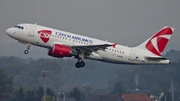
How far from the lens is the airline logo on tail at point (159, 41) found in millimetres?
54062

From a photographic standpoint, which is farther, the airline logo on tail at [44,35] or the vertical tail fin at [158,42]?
the vertical tail fin at [158,42]

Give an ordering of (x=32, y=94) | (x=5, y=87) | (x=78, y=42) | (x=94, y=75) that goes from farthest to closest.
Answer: (x=94, y=75) → (x=5, y=87) → (x=32, y=94) → (x=78, y=42)

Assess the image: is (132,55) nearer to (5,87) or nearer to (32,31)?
(32,31)

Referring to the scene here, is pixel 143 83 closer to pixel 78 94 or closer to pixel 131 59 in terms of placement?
pixel 78 94

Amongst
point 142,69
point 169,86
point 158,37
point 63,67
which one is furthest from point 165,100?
point 63,67

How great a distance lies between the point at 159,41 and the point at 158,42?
175 millimetres

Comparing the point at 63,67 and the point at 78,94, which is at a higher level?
the point at 63,67

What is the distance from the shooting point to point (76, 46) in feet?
163

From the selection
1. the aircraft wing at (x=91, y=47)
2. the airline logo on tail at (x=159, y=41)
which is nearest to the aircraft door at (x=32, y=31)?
the aircraft wing at (x=91, y=47)

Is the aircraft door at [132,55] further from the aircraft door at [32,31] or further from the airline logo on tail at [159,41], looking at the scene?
the aircraft door at [32,31]

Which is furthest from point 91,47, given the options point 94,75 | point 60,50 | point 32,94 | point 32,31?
point 94,75

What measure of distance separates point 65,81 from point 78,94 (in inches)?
1357

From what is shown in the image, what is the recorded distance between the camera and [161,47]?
2146 inches

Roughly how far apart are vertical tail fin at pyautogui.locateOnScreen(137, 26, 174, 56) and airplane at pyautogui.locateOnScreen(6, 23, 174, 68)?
329 millimetres
